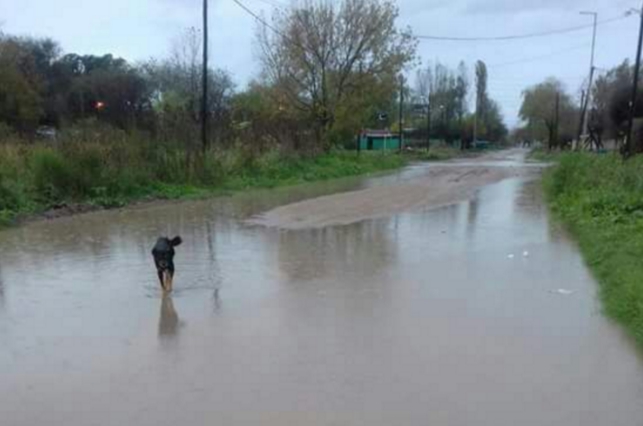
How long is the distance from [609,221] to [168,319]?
9.40 m

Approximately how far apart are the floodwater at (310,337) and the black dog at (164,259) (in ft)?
0.82

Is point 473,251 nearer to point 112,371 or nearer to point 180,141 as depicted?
point 112,371

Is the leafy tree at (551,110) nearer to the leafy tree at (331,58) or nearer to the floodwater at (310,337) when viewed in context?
the leafy tree at (331,58)

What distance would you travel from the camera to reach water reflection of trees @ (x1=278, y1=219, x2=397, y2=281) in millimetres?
9648

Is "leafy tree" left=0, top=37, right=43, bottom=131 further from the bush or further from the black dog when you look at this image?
the black dog

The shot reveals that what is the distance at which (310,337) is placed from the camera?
6285 millimetres

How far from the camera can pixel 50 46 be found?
233 feet

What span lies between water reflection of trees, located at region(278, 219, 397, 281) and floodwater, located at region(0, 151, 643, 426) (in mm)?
70

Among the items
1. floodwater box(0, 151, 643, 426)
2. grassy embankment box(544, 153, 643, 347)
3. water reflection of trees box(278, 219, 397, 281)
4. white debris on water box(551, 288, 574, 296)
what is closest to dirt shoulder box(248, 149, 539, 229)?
water reflection of trees box(278, 219, 397, 281)

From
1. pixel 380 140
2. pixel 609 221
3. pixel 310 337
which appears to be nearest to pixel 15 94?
pixel 380 140

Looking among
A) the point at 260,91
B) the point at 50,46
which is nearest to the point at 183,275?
the point at 260,91

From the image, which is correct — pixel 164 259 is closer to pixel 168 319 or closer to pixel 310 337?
pixel 168 319

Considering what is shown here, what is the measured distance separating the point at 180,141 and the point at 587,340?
17.8 metres

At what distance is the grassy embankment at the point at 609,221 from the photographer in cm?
730
